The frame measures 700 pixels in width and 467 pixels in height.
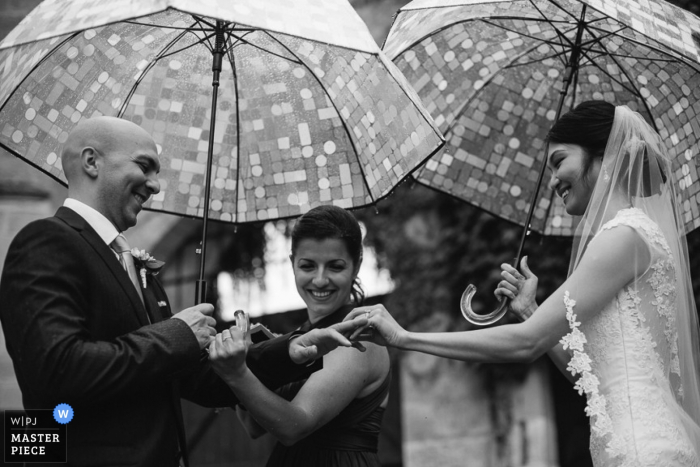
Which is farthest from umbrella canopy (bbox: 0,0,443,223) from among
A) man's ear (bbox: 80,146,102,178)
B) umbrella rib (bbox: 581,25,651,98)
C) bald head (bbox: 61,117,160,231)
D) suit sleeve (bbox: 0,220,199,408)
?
umbrella rib (bbox: 581,25,651,98)

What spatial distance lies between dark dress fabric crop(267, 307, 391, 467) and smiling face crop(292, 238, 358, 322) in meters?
0.15

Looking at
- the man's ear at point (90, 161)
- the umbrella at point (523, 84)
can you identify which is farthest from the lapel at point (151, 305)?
the umbrella at point (523, 84)

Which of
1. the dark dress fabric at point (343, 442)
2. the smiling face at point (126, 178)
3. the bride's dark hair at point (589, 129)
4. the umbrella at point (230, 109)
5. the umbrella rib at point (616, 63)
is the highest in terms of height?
the umbrella rib at point (616, 63)

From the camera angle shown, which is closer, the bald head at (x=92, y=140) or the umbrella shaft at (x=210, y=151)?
the bald head at (x=92, y=140)

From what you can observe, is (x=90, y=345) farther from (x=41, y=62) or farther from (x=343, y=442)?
(x=41, y=62)

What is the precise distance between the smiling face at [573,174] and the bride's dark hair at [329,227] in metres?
0.85

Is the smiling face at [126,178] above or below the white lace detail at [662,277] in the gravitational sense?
above

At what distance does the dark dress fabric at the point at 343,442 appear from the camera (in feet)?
11.3

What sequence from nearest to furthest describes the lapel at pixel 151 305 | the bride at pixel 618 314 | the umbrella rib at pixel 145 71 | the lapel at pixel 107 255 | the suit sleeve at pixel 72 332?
the suit sleeve at pixel 72 332
the lapel at pixel 107 255
the lapel at pixel 151 305
the bride at pixel 618 314
the umbrella rib at pixel 145 71

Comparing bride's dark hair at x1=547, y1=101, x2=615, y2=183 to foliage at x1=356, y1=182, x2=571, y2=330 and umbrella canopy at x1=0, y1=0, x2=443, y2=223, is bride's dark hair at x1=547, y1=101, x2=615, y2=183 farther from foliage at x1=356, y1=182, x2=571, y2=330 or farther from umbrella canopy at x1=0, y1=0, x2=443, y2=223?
foliage at x1=356, y1=182, x2=571, y2=330

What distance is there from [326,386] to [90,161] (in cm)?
120

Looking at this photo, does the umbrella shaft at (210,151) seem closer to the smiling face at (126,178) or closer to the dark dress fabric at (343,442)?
the smiling face at (126,178)

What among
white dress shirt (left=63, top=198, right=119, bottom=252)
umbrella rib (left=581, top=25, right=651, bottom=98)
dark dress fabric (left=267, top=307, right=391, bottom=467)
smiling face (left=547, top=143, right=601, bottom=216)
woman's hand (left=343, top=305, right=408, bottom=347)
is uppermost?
umbrella rib (left=581, top=25, right=651, bottom=98)

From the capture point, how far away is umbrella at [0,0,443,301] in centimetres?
361
